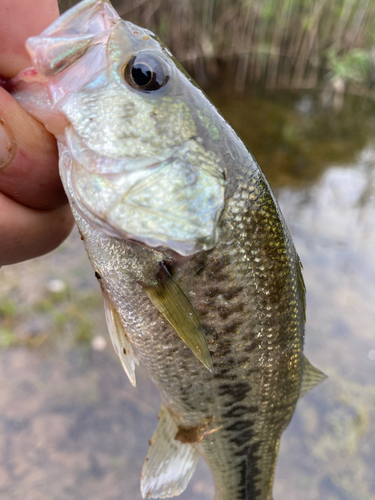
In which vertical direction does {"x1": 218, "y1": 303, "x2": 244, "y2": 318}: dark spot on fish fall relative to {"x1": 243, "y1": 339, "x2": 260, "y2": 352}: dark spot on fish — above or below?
above

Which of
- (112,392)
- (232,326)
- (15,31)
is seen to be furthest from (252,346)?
(112,392)

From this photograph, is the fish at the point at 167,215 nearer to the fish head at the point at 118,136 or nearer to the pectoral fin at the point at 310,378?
the fish head at the point at 118,136

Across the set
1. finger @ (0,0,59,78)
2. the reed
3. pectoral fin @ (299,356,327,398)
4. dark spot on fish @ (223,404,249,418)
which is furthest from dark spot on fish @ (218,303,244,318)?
the reed

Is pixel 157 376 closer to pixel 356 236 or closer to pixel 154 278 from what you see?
pixel 154 278

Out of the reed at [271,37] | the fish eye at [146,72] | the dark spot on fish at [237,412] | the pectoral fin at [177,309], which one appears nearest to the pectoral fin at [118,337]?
the pectoral fin at [177,309]

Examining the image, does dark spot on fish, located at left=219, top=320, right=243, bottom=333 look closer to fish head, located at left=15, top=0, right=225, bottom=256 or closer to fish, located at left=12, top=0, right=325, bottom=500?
fish, located at left=12, top=0, right=325, bottom=500

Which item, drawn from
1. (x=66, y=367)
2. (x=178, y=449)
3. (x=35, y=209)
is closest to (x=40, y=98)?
(x=35, y=209)
